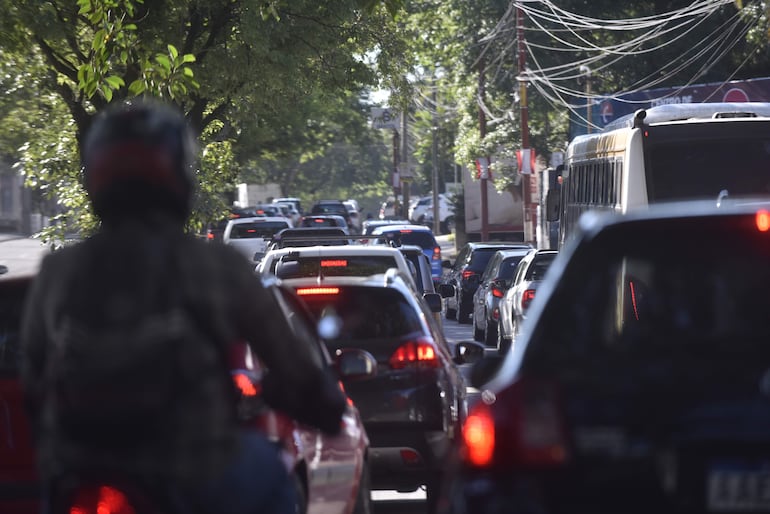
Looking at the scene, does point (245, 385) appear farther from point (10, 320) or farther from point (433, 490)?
point (433, 490)

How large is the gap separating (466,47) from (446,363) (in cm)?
4240

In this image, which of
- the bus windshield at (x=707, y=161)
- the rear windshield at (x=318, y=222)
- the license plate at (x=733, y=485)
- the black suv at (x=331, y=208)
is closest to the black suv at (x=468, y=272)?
the rear windshield at (x=318, y=222)

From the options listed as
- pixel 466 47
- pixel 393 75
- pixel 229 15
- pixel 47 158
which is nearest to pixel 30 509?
pixel 229 15

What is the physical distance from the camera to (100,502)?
12.1 ft

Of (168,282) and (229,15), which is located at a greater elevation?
(229,15)

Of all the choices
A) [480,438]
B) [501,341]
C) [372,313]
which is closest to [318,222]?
[501,341]

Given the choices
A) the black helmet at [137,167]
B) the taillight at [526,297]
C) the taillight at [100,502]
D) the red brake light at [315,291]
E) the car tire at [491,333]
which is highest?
the black helmet at [137,167]

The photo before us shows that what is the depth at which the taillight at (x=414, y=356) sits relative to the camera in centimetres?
935

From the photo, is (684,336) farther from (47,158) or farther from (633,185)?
(47,158)

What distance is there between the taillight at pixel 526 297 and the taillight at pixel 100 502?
16.0 metres

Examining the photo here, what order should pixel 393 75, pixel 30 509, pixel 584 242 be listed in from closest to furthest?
1. pixel 584 242
2. pixel 30 509
3. pixel 393 75

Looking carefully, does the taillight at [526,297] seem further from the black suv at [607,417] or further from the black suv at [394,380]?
the black suv at [607,417]

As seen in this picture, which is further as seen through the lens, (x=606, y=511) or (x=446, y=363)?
(x=446, y=363)

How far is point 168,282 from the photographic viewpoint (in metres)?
3.38
